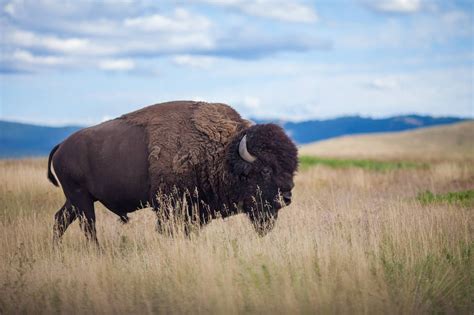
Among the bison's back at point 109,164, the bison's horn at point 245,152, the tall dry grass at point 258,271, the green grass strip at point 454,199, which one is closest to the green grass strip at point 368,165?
the green grass strip at point 454,199

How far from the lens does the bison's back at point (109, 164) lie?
32.6 feet

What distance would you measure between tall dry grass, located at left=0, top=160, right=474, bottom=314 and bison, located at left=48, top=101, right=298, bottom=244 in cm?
45

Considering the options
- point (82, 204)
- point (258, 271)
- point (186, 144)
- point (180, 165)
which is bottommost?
point (258, 271)

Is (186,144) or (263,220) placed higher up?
(186,144)

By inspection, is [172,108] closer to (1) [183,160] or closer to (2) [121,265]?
(1) [183,160]

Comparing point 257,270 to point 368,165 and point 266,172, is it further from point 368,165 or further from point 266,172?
point 368,165

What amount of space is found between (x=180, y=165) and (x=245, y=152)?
3.45 feet

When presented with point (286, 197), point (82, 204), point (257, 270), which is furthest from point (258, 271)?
point (82, 204)

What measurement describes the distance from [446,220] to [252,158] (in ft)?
12.4

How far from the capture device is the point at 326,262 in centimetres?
761

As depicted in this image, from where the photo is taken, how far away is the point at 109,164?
10.1 meters

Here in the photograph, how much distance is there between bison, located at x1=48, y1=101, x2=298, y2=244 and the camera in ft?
30.4

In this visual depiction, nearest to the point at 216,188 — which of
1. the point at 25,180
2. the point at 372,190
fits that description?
the point at 25,180

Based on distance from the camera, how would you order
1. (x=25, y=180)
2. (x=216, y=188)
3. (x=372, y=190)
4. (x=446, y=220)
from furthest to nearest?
1. (x=372, y=190)
2. (x=25, y=180)
3. (x=446, y=220)
4. (x=216, y=188)
